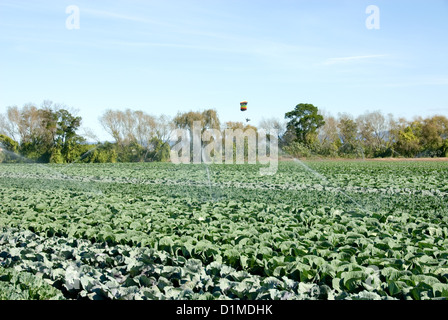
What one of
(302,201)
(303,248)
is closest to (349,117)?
(302,201)

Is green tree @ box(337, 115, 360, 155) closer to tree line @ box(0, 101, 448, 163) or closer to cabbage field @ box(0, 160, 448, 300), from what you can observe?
tree line @ box(0, 101, 448, 163)

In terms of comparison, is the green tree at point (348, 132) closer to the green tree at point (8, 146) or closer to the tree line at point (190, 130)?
the tree line at point (190, 130)

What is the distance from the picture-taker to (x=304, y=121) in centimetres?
4812

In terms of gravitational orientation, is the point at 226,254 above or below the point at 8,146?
below

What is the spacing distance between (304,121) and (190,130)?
555 inches

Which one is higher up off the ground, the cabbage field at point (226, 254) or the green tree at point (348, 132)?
the green tree at point (348, 132)

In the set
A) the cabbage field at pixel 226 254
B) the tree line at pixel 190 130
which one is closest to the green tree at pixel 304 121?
the tree line at pixel 190 130

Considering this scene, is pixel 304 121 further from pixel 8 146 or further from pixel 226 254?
pixel 226 254

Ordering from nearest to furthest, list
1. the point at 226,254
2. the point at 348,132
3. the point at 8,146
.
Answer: the point at 226,254 → the point at 8,146 → the point at 348,132

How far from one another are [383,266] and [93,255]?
3.37 m

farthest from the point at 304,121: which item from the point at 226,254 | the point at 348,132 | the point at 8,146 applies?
the point at 226,254

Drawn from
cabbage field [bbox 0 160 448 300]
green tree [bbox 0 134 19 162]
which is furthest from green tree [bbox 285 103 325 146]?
cabbage field [bbox 0 160 448 300]

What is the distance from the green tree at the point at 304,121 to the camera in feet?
155
